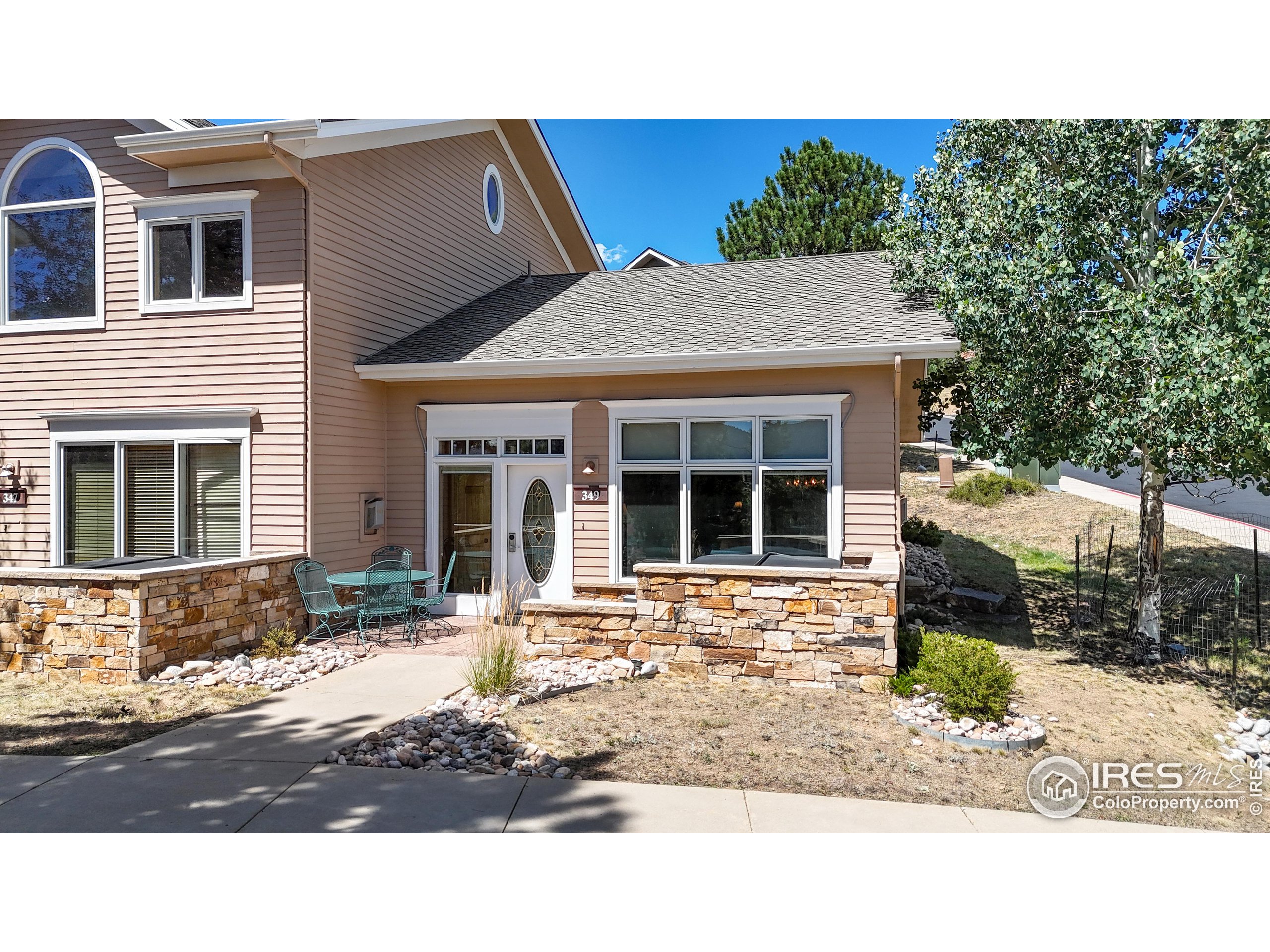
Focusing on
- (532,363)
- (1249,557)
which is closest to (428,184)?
(532,363)

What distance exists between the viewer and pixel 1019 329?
25.5ft

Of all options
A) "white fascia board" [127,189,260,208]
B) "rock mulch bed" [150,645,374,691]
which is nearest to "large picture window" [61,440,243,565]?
"rock mulch bed" [150,645,374,691]

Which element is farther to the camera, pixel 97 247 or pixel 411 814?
pixel 97 247

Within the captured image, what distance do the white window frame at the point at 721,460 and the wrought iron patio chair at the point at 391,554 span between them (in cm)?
257

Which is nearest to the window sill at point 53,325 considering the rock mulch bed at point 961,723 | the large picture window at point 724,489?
the large picture window at point 724,489

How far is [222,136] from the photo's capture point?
7938 millimetres

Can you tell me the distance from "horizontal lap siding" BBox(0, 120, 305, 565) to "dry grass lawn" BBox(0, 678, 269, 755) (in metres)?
2.31

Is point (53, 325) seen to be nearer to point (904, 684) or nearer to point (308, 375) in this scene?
point (308, 375)

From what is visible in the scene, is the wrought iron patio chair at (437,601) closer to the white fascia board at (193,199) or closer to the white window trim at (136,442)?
the white window trim at (136,442)

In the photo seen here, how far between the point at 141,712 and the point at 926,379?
367 inches

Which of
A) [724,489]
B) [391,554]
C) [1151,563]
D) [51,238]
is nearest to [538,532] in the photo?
[391,554]

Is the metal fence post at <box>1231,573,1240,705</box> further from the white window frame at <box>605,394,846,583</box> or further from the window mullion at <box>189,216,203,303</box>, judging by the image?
the window mullion at <box>189,216,203,303</box>

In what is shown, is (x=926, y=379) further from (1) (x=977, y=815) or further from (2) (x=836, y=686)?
(1) (x=977, y=815)

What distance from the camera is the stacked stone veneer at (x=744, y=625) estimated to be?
6473mm
